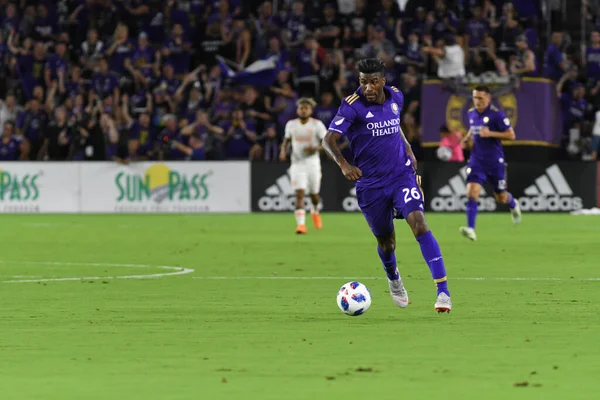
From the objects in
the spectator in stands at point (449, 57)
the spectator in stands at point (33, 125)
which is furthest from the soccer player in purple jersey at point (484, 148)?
the spectator in stands at point (33, 125)

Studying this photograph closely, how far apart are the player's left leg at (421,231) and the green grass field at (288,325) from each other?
0.21 m

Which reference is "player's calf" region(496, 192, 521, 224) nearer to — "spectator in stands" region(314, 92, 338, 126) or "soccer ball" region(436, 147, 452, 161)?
"soccer ball" region(436, 147, 452, 161)

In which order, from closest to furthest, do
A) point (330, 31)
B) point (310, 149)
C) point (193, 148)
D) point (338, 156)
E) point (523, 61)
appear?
1. point (338, 156)
2. point (310, 149)
3. point (523, 61)
4. point (193, 148)
5. point (330, 31)

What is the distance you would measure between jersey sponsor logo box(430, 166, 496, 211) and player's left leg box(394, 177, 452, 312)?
837 inches

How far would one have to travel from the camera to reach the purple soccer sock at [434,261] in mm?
11469

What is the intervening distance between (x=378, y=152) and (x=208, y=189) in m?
21.5

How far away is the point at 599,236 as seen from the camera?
79.2ft

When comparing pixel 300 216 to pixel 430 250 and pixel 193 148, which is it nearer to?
Answer: pixel 193 148

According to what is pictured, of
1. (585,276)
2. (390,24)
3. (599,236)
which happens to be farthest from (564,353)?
(390,24)

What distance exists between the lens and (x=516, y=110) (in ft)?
105

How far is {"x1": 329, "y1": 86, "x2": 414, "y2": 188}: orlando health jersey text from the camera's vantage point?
12.0 meters

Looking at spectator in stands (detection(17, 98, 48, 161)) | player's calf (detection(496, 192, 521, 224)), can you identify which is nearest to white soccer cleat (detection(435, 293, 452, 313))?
player's calf (detection(496, 192, 521, 224))

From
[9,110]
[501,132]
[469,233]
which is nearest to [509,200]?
[501,132]

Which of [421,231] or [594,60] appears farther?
[594,60]
